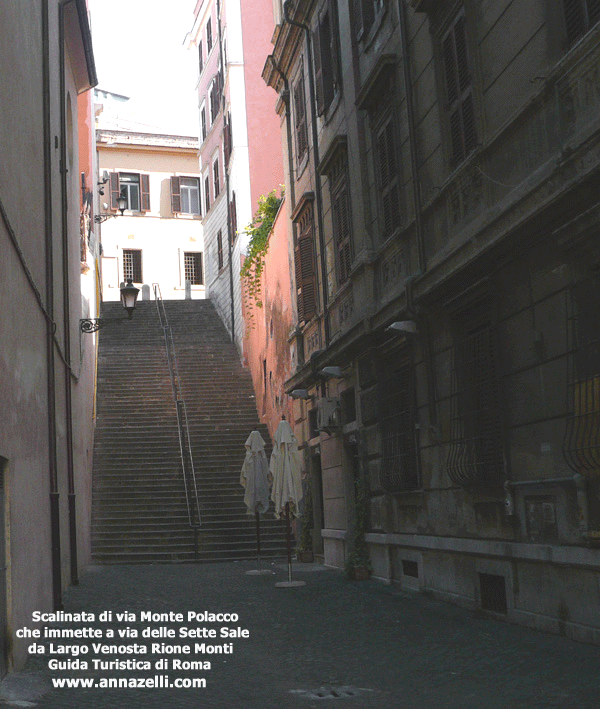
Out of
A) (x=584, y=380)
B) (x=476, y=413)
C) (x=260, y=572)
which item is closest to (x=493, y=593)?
(x=476, y=413)

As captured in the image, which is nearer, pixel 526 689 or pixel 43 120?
pixel 526 689

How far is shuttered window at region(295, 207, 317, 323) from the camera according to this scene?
17.7 m

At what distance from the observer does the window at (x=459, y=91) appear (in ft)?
33.4

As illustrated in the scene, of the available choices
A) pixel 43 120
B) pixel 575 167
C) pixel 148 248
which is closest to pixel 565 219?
pixel 575 167

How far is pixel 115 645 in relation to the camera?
8773mm

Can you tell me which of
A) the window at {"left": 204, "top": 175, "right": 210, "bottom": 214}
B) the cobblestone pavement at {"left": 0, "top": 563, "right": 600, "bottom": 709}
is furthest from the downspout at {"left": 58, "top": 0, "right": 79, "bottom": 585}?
the window at {"left": 204, "top": 175, "right": 210, "bottom": 214}

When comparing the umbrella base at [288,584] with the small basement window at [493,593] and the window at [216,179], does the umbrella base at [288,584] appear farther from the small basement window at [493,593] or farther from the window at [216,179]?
the window at [216,179]

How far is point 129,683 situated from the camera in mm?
7164

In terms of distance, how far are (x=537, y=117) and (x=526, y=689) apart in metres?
4.96

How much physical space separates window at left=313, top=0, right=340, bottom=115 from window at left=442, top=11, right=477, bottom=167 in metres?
5.24

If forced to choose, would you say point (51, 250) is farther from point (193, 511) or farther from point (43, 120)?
point (193, 511)

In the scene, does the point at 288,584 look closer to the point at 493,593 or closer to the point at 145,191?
the point at 493,593

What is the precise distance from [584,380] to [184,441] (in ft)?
53.7

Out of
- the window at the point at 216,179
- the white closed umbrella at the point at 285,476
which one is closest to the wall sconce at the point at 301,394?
the white closed umbrella at the point at 285,476
